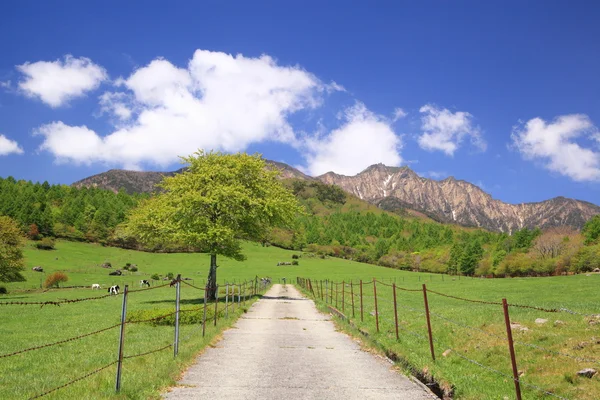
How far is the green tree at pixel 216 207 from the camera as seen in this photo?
3850 centimetres

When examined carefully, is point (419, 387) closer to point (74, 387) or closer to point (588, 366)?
point (588, 366)

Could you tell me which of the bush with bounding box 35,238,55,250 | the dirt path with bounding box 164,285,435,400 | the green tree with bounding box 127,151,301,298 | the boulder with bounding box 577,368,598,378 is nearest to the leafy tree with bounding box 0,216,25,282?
the green tree with bounding box 127,151,301,298

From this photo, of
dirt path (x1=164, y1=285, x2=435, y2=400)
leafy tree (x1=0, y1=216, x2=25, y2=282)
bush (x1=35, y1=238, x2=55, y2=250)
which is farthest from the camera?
bush (x1=35, y1=238, x2=55, y2=250)

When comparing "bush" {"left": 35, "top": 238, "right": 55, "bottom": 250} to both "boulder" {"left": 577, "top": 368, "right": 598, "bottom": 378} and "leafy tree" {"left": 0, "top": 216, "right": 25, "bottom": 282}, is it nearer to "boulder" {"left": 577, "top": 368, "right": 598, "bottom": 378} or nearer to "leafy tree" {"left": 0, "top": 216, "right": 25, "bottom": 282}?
"leafy tree" {"left": 0, "top": 216, "right": 25, "bottom": 282}

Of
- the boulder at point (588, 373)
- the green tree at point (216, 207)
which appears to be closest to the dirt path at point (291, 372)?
the boulder at point (588, 373)

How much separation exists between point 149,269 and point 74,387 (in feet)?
396

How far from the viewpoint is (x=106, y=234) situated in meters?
167

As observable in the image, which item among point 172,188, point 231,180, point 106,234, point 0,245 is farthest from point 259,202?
point 106,234

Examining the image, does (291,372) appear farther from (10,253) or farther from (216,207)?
(10,253)

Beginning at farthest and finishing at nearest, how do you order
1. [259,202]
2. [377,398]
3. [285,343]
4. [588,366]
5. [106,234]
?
1. [106,234]
2. [259,202]
3. [285,343]
4. [588,366]
5. [377,398]

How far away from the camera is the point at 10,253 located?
64938 mm

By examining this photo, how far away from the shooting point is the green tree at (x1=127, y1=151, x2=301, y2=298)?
126ft

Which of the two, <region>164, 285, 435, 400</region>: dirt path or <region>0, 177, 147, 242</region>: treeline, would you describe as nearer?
<region>164, 285, 435, 400</region>: dirt path

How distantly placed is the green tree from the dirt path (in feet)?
69.4
